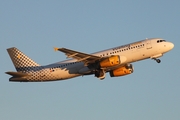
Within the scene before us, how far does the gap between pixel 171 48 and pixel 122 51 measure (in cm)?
770

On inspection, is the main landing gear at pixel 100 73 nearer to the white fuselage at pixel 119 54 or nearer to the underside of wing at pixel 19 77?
the white fuselage at pixel 119 54

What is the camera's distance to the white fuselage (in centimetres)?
6944

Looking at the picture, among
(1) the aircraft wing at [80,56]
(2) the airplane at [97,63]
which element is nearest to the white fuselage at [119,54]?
(2) the airplane at [97,63]

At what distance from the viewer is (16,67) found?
250ft

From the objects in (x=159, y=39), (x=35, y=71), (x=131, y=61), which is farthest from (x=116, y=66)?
(x=35, y=71)

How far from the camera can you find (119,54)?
229ft

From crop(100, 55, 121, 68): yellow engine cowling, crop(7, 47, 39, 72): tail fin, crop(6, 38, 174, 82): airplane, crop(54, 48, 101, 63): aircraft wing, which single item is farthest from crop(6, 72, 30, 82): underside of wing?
crop(100, 55, 121, 68): yellow engine cowling

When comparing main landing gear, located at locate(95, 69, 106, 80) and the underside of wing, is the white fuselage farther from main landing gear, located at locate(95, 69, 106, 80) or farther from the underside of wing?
main landing gear, located at locate(95, 69, 106, 80)

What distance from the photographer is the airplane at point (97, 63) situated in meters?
69.2

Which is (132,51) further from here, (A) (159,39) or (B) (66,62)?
(B) (66,62)

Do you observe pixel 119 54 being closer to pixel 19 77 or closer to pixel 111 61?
pixel 111 61

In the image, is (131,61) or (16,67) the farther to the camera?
(16,67)

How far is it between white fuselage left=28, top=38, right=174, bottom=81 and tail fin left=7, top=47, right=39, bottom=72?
2.04 meters

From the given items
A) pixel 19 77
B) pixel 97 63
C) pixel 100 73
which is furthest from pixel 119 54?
pixel 19 77
